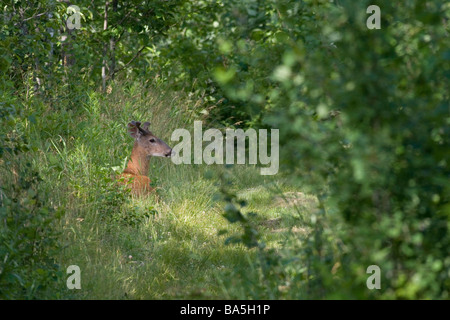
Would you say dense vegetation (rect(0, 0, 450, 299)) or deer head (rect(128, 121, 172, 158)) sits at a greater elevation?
deer head (rect(128, 121, 172, 158))

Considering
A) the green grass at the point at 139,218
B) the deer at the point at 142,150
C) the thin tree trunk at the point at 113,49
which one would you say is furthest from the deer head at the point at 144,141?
the thin tree trunk at the point at 113,49

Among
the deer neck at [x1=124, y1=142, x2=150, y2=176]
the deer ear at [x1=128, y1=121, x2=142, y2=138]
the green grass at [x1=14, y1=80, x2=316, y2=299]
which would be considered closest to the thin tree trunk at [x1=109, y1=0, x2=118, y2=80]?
the green grass at [x1=14, y1=80, x2=316, y2=299]

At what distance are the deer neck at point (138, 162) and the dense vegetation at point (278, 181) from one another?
0.13m

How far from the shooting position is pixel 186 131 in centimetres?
934

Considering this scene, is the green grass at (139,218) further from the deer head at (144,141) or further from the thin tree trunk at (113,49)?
the thin tree trunk at (113,49)

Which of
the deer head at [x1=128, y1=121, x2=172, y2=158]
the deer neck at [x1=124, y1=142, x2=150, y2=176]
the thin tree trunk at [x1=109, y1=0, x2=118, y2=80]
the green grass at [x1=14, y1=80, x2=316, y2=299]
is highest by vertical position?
the thin tree trunk at [x1=109, y1=0, x2=118, y2=80]

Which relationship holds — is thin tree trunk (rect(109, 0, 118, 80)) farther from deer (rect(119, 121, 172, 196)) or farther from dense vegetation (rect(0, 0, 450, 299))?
deer (rect(119, 121, 172, 196))

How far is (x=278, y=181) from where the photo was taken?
8383mm

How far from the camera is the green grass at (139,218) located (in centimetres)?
466

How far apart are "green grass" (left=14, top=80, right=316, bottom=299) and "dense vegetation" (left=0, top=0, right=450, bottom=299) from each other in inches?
0.9

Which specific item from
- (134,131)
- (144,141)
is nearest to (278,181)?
(144,141)

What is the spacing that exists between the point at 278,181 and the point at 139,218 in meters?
2.75

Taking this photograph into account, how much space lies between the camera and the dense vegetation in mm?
2758

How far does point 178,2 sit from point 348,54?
7.35 metres
